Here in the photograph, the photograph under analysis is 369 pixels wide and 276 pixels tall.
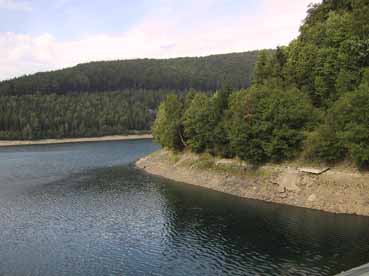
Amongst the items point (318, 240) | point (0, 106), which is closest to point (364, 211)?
point (318, 240)

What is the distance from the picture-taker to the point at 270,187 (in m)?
62.4

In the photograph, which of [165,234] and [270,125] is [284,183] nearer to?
[270,125]

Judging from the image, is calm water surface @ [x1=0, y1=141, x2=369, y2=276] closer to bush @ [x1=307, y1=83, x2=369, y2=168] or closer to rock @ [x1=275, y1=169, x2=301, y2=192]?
rock @ [x1=275, y1=169, x2=301, y2=192]

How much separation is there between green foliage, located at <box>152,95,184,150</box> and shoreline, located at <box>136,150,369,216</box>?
26.5ft

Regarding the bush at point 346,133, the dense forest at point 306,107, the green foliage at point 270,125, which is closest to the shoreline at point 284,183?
the dense forest at point 306,107

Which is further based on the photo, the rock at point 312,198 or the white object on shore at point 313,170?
the white object on shore at point 313,170

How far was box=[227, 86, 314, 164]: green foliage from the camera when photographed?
63.9 meters

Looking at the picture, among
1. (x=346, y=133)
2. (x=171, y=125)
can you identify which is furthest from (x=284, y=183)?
(x=171, y=125)

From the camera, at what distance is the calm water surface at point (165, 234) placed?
1499 inches

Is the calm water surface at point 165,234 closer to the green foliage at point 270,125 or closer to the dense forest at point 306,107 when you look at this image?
the green foliage at point 270,125

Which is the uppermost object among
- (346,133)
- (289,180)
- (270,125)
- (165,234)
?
(270,125)

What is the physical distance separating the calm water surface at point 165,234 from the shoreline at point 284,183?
2430 millimetres

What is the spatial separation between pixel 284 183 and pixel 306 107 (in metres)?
13.2

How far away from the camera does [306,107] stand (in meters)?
65.4
